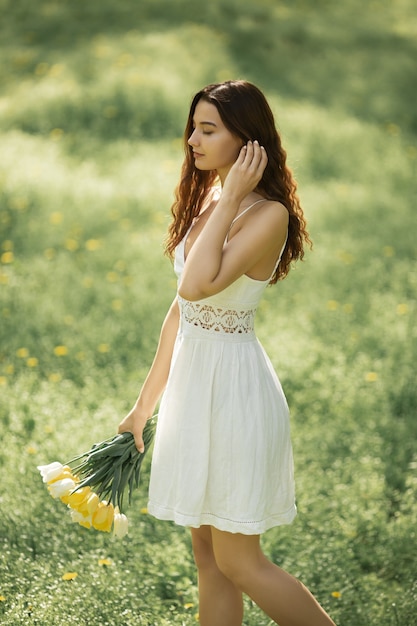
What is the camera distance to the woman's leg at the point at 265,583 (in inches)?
96.8

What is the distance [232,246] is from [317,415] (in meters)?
2.43

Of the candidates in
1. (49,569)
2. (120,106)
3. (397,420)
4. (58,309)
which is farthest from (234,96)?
(120,106)

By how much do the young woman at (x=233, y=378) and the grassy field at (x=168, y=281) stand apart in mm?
769

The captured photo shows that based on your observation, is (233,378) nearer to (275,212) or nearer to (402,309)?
(275,212)

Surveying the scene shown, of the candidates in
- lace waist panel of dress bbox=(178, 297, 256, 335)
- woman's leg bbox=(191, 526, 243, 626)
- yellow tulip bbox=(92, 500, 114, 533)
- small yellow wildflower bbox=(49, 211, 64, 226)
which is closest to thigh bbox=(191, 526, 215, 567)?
woman's leg bbox=(191, 526, 243, 626)

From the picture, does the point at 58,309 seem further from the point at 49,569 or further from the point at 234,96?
the point at 234,96

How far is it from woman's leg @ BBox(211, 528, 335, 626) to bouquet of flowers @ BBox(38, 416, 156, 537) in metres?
0.35

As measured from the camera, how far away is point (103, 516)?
2.51 meters

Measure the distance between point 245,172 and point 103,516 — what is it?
1.18m

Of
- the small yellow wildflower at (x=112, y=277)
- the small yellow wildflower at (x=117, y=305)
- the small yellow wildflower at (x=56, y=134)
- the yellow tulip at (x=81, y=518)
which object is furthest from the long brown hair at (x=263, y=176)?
the small yellow wildflower at (x=56, y=134)

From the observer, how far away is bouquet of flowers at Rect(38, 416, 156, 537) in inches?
98.1

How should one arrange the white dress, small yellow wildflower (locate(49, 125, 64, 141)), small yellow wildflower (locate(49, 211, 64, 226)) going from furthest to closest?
small yellow wildflower (locate(49, 125, 64, 141)) < small yellow wildflower (locate(49, 211, 64, 226)) < the white dress

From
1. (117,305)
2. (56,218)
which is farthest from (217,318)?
(56,218)

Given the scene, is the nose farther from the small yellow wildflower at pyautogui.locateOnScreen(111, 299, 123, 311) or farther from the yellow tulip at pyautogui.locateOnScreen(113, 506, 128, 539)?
the small yellow wildflower at pyautogui.locateOnScreen(111, 299, 123, 311)
